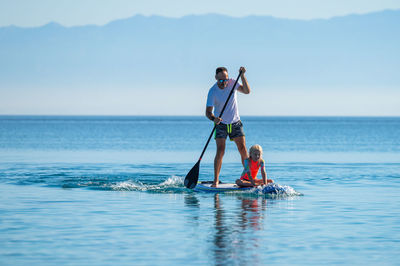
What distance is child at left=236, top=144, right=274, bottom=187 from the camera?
47.7 feet

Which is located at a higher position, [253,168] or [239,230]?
[253,168]

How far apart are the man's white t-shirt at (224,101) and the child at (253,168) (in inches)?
31.4

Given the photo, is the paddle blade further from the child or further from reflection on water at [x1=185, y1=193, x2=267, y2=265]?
the child

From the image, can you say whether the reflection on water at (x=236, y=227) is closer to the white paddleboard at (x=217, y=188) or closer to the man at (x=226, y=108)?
the white paddleboard at (x=217, y=188)

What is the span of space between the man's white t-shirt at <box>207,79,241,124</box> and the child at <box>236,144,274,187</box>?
80 cm

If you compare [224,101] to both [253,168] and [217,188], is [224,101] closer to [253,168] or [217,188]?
[253,168]

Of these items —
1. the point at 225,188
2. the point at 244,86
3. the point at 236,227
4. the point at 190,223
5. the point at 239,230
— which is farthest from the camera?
the point at 225,188

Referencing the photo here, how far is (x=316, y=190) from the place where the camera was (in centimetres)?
1664

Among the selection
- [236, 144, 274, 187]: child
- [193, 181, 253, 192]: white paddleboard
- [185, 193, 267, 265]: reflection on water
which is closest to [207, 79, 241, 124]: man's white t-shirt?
[236, 144, 274, 187]: child

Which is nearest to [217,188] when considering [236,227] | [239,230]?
[236,227]

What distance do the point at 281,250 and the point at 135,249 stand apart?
6.39 feet

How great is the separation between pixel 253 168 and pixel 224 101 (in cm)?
157

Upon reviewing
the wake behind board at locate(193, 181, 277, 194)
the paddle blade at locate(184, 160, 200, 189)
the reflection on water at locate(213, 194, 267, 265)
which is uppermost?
the paddle blade at locate(184, 160, 200, 189)

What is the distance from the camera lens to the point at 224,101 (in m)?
14.6
